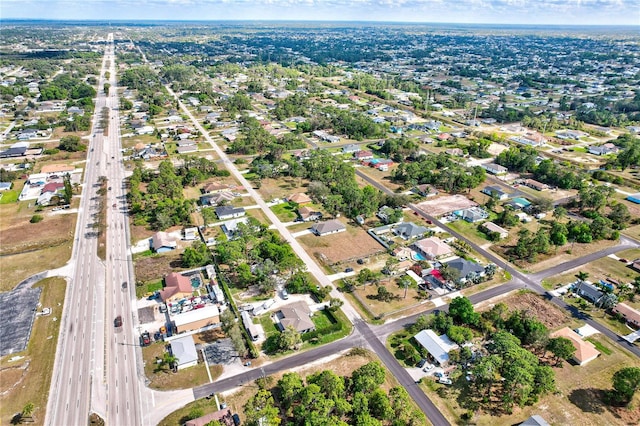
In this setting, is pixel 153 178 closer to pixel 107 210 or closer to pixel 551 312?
pixel 107 210

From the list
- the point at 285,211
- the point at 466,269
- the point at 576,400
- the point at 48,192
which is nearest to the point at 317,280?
the point at 466,269

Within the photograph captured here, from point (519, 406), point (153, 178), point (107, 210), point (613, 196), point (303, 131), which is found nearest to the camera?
point (519, 406)

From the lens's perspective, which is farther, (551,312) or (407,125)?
(407,125)

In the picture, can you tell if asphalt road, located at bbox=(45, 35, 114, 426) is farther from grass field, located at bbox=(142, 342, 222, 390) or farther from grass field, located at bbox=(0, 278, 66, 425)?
grass field, located at bbox=(142, 342, 222, 390)

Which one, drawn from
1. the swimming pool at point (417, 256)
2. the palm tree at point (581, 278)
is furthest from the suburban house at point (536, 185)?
the swimming pool at point (417, 256)

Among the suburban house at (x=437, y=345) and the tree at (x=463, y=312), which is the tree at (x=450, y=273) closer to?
the tree at (x=463, y=312)

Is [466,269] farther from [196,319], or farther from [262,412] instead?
[196,319]

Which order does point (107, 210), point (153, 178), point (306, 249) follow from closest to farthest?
point (306, 249)
point (107, 210)
point (153, 178)

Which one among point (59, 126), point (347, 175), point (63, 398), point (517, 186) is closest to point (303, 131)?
point (347, 175)
